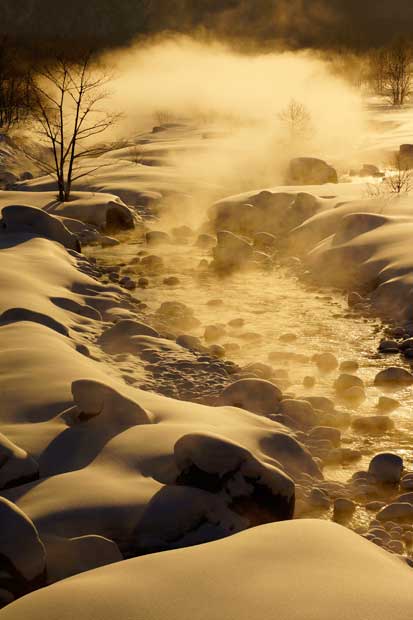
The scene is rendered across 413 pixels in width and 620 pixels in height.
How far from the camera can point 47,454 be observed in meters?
3.93

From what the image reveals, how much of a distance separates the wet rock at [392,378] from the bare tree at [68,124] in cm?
869

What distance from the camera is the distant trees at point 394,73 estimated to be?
3584 cm

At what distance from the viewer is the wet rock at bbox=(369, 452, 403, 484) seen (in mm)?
4426

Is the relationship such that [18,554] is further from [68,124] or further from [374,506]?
[68,124]

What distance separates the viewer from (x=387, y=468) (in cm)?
444

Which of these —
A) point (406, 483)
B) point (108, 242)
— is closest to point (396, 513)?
point (406, 483)

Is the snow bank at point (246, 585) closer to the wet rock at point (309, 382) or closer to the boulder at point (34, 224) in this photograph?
the wet rock at point (309, 382)

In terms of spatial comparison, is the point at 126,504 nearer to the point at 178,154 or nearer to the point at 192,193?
the point at 192,193

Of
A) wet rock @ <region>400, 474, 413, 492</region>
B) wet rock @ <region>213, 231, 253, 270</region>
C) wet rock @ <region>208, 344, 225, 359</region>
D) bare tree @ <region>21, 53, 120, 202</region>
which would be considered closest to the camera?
wet rock @ <region>400, 474, 413, 492</region>

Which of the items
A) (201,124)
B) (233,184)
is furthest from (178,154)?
(201,124)

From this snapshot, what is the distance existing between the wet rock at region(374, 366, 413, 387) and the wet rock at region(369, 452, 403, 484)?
157cm

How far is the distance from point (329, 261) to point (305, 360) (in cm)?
308

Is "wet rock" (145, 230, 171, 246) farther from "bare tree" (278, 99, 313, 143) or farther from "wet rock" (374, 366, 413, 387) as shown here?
"bare tree" (278, 99, 313, 143)

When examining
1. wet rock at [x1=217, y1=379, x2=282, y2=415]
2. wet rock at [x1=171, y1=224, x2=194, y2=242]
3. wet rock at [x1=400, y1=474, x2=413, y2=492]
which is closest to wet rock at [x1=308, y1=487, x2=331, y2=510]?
wet rock at [x1=400, y1=474, x2=413, y2=492]
